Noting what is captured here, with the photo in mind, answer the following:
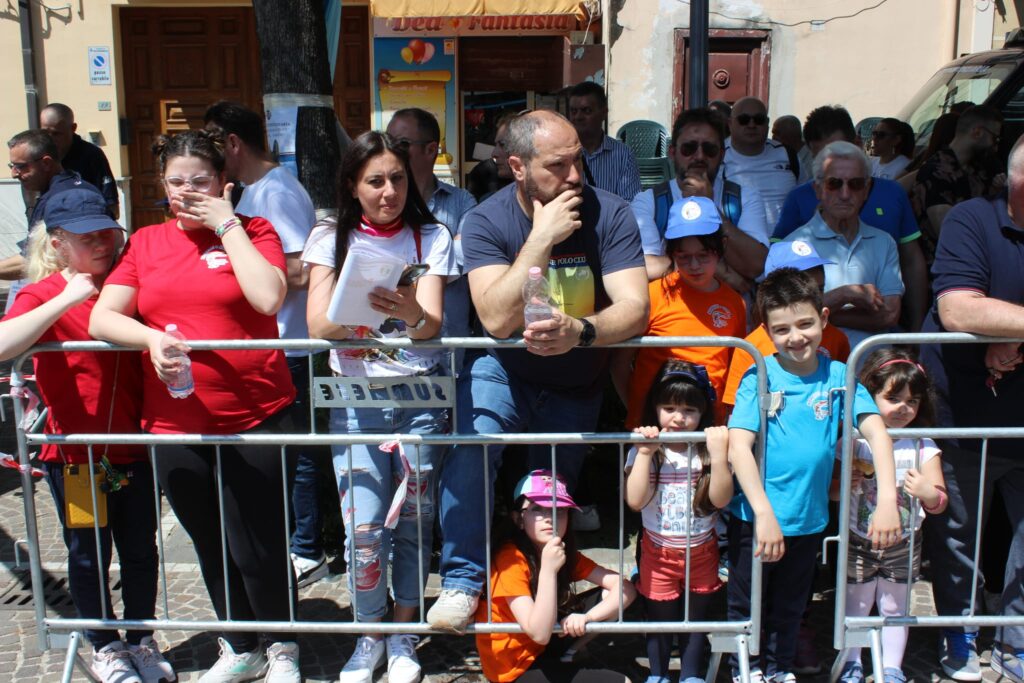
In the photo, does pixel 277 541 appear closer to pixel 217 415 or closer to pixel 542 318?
pixel 217 415

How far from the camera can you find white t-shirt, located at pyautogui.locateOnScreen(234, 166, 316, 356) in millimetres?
4199

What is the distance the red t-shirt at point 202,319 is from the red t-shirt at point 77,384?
0.12 m

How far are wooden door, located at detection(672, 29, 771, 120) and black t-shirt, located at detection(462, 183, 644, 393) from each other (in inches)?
450

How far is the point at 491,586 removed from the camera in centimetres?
361

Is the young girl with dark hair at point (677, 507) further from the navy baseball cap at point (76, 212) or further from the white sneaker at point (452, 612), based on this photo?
the navy baseball cap at point (76, 212)

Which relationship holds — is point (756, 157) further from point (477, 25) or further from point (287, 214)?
point (477, 25)

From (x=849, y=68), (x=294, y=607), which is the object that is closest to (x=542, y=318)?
(x=294, y=607)

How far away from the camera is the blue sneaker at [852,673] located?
3.68 meters

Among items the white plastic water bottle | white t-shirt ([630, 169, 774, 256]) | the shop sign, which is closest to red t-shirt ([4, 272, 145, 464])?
the white plastic water bottle

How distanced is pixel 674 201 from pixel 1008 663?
231cm

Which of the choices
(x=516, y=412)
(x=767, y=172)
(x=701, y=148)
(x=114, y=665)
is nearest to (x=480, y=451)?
(x=516, y=412)

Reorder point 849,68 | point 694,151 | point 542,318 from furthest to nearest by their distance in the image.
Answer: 1. point 849,68
2. point 694,151
3. point 542,318

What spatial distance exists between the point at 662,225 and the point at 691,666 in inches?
74.0

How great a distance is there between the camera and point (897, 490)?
3.70m
